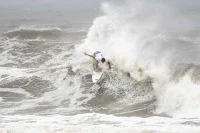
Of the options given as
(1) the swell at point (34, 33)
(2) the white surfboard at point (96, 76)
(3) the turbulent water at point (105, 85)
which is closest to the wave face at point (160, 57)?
(3) the turbulent water at point (105, 85)

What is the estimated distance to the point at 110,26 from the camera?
2328 centimetres

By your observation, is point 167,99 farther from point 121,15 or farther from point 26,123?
point 121,15

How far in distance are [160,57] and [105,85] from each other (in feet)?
14.2

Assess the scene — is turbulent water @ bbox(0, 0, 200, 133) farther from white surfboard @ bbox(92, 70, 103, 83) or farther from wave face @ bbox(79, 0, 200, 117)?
white surfboard @ bbox(92, 70, 103, 83)

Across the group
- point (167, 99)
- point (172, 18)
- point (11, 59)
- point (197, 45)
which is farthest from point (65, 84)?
point (172, 18)

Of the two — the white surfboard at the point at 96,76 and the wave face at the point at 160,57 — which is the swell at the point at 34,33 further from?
the white surfboard at the point at 96,76

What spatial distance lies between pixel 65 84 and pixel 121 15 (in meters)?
13.7

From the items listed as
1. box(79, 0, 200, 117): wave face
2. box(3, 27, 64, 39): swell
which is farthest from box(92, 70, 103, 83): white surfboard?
box(3, 27, 64, 39): swell

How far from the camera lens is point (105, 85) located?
14.1 m

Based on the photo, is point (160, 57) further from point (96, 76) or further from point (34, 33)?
point (34, 33)

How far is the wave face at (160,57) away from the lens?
1184cm

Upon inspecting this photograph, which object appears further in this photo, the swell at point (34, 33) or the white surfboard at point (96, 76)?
the swell at point (34, 33)

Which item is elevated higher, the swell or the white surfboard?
the swell

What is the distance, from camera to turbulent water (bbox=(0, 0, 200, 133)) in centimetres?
950
